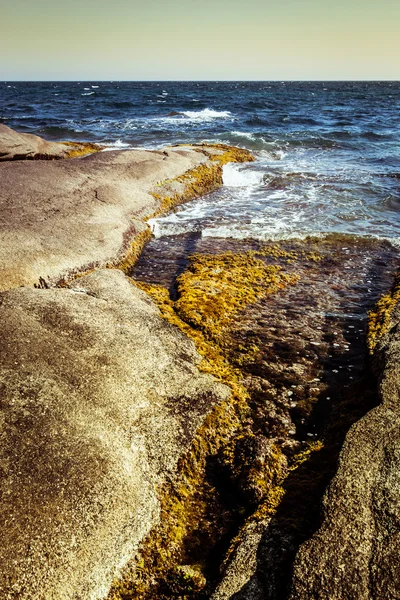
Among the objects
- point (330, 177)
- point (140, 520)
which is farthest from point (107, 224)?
point (330, 177)

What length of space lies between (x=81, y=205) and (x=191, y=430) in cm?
728

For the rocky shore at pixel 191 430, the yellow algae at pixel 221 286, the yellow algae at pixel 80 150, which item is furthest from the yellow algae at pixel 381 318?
the yellow algae at pixel 80 150

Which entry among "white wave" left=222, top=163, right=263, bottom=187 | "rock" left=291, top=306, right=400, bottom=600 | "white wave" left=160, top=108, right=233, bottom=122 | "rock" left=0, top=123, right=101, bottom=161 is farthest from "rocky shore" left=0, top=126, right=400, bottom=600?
"white wave" left=160, top=108, right=233, bottom=122

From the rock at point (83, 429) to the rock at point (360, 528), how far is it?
1.44 metres

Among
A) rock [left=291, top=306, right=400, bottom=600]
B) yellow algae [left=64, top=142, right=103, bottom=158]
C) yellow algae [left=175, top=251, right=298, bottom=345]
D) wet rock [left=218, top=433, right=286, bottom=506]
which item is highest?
yellow algae [left=64, top=142, right=103, bottom=158]

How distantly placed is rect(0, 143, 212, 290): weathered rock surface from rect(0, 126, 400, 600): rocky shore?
62mm

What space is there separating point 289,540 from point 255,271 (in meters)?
5.91

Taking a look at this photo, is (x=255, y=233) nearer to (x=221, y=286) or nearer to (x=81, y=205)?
(x=221, y=286)

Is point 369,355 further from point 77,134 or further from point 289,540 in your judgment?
point 77,134

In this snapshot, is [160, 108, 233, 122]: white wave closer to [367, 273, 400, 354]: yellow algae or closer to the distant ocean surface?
the distant ocean surface

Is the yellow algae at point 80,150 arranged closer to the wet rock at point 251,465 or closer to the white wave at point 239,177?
the white wave at point 239,177

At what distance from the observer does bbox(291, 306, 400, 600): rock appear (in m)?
2.74

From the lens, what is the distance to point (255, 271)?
8.70 m

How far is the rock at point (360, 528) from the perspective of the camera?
274 centimetres
